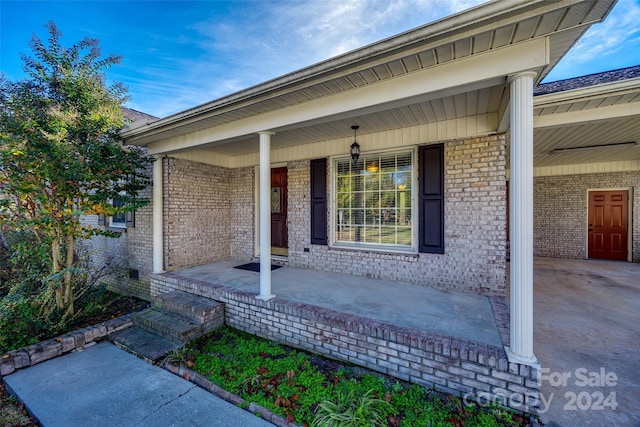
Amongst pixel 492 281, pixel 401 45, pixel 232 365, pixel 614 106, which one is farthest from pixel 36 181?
pixel 614 106

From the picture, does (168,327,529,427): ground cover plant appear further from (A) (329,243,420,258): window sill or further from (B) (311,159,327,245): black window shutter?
(B) (311,159,327,245): black window shutter

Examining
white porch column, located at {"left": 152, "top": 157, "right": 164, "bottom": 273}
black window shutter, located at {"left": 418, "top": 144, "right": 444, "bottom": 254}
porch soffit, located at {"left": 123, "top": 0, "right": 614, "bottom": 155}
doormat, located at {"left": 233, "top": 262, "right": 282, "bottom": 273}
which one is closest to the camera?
porch soffit, located at {"left": 123, "top": 0, "right": 614, "bottom": 155}

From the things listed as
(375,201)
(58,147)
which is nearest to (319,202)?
(375,201)

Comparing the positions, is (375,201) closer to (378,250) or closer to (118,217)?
(378,250)

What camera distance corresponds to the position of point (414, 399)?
236 centimetres

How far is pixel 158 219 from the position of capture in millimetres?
5277

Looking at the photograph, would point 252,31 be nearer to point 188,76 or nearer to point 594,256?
point 188,76

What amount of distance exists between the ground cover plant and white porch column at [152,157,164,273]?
2.52 m

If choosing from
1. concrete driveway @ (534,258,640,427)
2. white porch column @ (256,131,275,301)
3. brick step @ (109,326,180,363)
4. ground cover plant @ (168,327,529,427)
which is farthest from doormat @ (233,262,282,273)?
concrete driveway @ (534,258,640,427)

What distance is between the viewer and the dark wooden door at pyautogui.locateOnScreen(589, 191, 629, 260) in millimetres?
7582

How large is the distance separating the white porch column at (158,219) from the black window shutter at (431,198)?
4922 mm

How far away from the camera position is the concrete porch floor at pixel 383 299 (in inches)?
114

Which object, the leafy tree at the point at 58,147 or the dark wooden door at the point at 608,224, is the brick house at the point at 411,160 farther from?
the leafy tree at the point at 58,147

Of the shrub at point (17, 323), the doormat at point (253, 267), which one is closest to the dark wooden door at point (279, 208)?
the doormat at point (253, 267)
